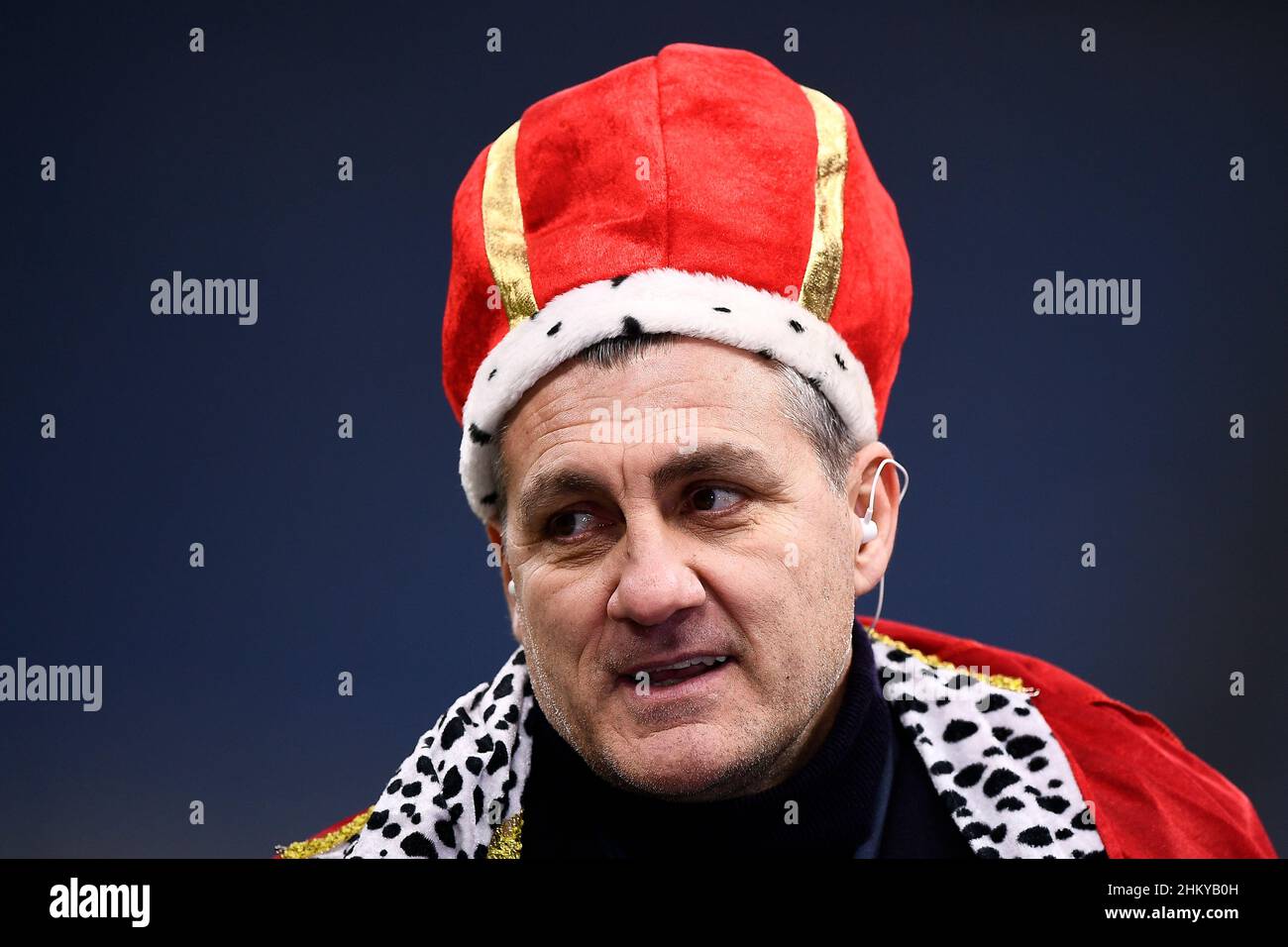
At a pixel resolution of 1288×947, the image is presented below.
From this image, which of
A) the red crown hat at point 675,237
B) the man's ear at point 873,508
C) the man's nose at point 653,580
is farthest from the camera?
the man's ear at point 873,508

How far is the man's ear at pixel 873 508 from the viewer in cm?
158

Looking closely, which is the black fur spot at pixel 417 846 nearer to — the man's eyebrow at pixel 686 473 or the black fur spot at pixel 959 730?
the man's eyebrow at pixel 686 473

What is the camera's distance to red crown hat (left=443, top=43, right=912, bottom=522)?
1.46 m

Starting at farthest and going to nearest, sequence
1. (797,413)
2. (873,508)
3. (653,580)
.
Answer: (873,508)
(797,413)
(653,580)

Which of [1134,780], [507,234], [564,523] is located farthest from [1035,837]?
[507,234]

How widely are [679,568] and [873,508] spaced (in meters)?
0.37

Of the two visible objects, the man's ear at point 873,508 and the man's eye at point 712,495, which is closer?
the man's eye at point 712,495

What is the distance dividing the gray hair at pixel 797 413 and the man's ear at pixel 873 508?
0.02 metres

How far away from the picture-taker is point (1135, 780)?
5.48ft

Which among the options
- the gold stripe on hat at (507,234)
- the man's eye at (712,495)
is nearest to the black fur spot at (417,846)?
the man's eye at (712,495)

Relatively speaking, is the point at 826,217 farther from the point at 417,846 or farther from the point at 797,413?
the point at 417,846

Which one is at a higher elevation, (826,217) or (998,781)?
(826,217)
